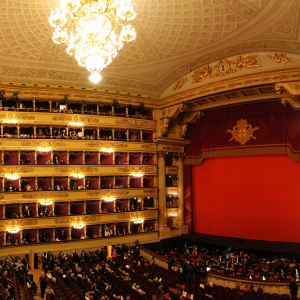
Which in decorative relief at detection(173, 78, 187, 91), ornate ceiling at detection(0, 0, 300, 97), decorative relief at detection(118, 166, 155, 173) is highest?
ornate ceiling at detection(0, 0, 300, 97)

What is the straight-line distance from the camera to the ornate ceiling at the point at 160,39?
13000mm

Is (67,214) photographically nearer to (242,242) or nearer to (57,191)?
(57,191)

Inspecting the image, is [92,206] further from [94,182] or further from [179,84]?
[179,84]

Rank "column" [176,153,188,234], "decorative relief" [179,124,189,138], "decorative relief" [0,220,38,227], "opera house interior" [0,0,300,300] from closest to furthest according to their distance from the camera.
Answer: "opera house interior" [0,0,300,300] → "decorative relief" [0,220,38,227] → "column" [176,153,188,234] → "decorative relief" [179,124,189,138]

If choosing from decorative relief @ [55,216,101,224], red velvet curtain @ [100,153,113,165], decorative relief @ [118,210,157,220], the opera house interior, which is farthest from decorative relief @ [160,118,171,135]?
decorative relief @ [55,216,101,224]

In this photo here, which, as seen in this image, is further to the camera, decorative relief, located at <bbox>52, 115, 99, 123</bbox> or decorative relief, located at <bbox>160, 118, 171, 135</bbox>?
decorative relief, located at <bbox>160, 118, 171, 135</bbox>

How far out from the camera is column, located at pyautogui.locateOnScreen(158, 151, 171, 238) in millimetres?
20056

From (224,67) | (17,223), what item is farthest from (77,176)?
(224,67)

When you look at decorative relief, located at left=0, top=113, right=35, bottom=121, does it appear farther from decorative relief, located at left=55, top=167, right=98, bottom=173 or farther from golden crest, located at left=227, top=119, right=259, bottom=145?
golden crest, located at left=227, top=119, right=259, bottom=145

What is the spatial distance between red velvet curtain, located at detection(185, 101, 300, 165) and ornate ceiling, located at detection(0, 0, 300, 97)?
3.61 m

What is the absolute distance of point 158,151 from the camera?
20562 millimetres

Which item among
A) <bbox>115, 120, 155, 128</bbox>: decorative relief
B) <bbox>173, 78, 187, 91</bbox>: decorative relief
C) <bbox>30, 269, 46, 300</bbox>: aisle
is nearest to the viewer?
<bbox>30, 269, 46, 300</bbox>: aisle

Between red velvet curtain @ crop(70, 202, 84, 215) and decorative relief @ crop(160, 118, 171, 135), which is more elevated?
decorative relief @ crop(160, 118, 171, 135)

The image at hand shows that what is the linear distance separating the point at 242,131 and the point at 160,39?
750cm
